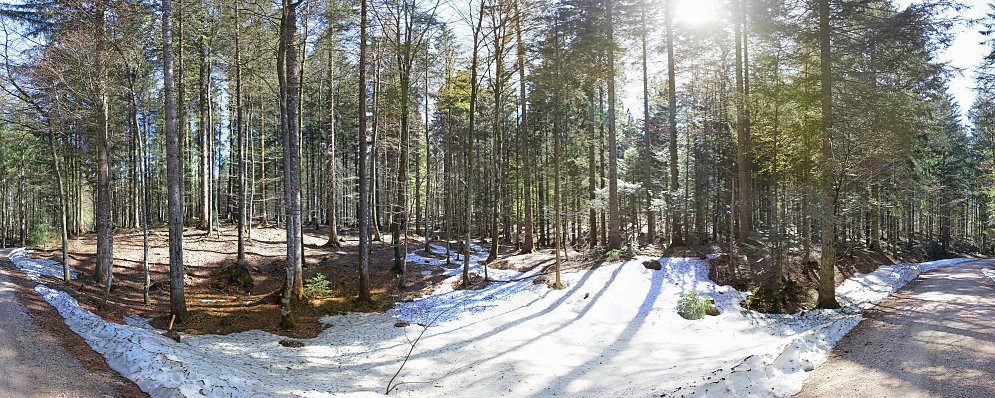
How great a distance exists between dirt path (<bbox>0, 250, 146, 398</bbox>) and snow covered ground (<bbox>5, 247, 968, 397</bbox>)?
286 mm

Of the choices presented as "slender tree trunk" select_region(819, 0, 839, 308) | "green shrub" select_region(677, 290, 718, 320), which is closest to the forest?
"slender tree trunk" select_region(819, 0, 839, 308)

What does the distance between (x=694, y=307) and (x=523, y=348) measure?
4998 millimetres

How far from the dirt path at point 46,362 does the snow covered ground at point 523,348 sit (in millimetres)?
286

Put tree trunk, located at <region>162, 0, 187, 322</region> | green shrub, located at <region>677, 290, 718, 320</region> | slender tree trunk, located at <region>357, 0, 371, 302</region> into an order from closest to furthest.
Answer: tree trunk, located at <region>162, 0, 187, 322</region>
green shrub, located at <region>677, 290, 718, 320</region>
slender tree trunk, located at <region>357, 0, 371, 302</region>

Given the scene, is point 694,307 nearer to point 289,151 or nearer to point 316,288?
point 316,288

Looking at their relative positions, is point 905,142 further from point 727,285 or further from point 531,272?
point 531,272

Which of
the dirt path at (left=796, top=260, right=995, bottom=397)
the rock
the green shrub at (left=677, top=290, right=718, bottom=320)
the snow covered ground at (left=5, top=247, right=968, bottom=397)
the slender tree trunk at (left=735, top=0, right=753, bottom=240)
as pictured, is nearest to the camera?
the dirt path at (left=796, top=260, right=995, bottom=397)

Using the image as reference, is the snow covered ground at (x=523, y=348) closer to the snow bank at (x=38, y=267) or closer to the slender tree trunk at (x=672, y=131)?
the snow bank at (x=38, y=267)

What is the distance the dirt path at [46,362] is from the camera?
5.86 metres

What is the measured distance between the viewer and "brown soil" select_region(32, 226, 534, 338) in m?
11.3

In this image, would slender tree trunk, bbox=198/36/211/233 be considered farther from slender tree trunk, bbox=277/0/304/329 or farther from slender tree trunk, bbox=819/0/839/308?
slender tree trunk, bbox=819/0/839/308

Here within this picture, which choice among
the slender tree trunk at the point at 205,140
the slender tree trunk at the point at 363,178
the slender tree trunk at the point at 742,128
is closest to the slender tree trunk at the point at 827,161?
the slender tree trunk at the point at 742,128

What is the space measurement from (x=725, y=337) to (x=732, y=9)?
1172cm

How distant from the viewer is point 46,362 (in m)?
6.59
